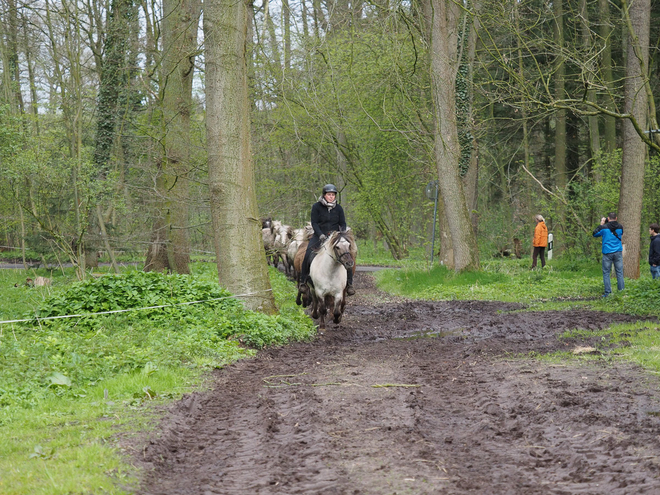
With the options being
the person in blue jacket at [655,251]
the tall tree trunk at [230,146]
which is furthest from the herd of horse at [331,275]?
the person in blue jacket at [655,251]

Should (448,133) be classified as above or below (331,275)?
above

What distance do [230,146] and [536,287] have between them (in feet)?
36.9

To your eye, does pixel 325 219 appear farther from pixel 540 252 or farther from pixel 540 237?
pixel 540 252

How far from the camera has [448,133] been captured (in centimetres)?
2077

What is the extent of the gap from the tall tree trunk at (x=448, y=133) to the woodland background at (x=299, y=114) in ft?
0.60

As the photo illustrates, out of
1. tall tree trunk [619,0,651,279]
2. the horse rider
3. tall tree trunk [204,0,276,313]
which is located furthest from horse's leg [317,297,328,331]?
tall tree trunk [619,0,651,279]

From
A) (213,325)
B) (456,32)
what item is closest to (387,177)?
(456,32)

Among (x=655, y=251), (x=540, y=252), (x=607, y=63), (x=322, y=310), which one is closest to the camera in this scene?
(x=322, y=310)

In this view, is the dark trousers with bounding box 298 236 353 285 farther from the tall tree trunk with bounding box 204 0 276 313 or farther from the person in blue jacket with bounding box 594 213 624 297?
the person in blue jacket with bounding box 594 213 624 297

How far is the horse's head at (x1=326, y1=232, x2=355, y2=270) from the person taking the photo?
1241cm

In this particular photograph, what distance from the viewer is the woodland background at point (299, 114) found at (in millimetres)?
14805

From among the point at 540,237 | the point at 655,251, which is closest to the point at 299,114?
the point at 540,237

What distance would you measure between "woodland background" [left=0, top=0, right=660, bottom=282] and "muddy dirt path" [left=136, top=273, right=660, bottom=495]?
17.9 ft

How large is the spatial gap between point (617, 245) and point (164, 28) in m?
13.3
